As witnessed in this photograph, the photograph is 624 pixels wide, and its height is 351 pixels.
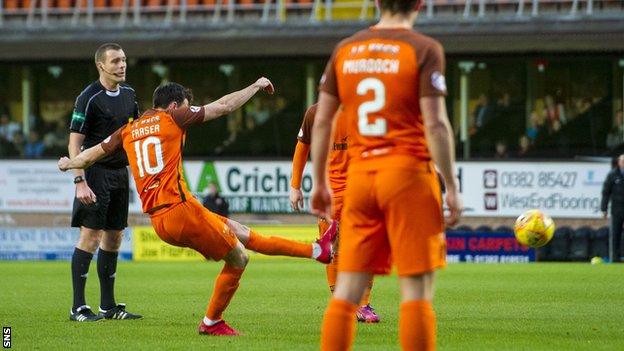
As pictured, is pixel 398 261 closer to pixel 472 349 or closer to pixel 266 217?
pixel 472 349

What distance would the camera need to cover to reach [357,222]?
23.9 feet

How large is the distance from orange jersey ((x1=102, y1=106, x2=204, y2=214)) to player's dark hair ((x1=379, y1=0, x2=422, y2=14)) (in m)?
3.70

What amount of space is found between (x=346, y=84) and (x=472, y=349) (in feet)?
10.0

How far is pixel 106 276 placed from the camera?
12.4 meters

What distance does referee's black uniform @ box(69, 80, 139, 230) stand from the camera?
12.1 m

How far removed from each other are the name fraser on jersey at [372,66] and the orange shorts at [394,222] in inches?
20.8

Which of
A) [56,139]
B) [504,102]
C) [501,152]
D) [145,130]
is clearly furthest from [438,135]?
[56,139]

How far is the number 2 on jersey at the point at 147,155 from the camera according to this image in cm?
1076

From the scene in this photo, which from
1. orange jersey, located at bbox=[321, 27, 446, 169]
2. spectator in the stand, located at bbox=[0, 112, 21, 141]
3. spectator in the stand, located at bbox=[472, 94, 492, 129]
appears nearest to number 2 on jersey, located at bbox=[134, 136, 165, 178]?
orange jersey, located at bbox=[321, 27, 446, 169]

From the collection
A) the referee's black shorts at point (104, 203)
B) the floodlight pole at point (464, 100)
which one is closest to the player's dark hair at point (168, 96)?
the referee's black shorts at point (104, 203)

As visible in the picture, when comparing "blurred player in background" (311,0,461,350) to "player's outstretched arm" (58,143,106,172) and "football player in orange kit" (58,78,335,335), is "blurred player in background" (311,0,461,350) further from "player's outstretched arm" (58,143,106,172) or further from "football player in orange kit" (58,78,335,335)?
"player's outstretched arm" (58,143,106,172)

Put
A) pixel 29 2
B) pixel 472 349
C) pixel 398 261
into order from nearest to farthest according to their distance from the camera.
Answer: pixel 398 261 < pixel 472 349 < pixel 29 2

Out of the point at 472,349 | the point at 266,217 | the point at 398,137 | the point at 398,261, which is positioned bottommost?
the point at 266,217

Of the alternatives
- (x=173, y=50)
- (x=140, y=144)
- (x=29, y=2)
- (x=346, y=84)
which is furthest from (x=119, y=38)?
(x=346, y=84)
